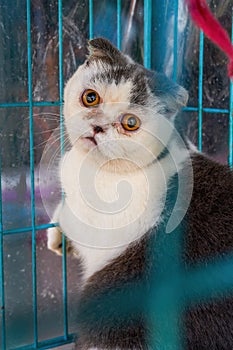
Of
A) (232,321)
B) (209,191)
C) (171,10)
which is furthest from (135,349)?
(171,10)

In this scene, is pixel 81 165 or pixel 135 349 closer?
pixel 135 349

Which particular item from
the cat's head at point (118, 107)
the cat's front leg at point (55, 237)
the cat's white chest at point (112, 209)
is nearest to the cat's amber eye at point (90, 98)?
the cat's head at point (118, 107)

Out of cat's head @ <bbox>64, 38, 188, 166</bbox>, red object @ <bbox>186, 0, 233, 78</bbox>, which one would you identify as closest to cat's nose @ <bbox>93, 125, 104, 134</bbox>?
cat's head @ <bbox>64, 38, 188, 166</bbox>

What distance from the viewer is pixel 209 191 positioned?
1.16m

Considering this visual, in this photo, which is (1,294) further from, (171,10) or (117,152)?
(171,10)

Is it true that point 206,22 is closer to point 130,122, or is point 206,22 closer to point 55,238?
point 130,122

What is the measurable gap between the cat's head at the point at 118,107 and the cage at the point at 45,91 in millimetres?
149

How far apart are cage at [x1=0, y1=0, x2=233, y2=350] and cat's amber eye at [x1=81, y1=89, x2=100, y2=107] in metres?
0.16

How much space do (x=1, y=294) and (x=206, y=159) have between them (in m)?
0.65

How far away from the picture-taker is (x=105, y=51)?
1219 mm

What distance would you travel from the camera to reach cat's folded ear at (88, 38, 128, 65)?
122cm

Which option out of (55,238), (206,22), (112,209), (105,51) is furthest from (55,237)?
(206,22)

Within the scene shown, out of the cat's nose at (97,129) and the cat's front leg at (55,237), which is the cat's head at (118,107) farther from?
the cat's front leg at (55,237)

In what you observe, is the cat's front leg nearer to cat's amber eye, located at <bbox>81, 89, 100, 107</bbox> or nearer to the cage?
the cage
